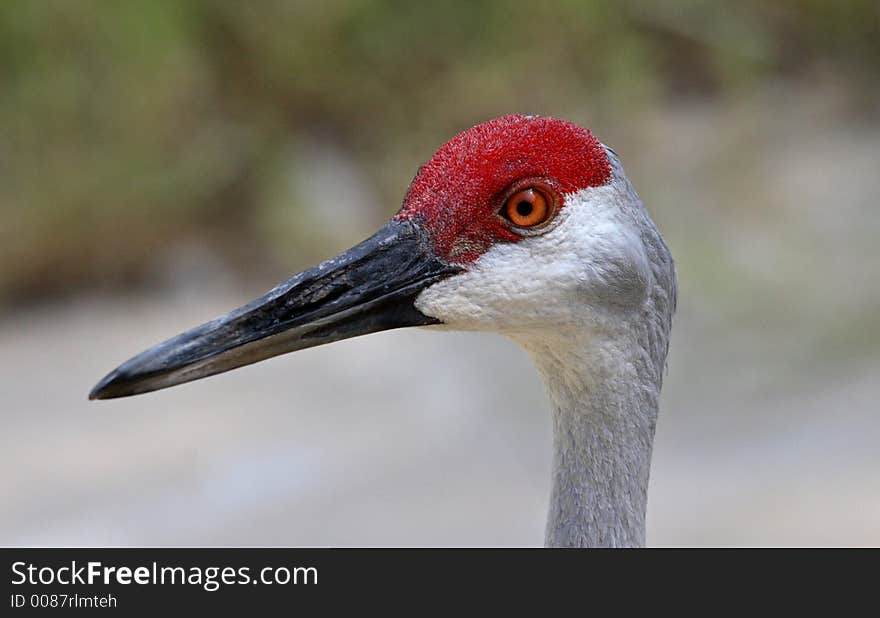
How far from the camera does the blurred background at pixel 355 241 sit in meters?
5.13

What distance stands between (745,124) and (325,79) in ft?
10.0

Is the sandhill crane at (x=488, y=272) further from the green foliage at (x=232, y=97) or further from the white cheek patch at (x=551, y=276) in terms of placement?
the green foliage at (x=232, y=97)

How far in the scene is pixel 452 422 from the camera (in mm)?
5746

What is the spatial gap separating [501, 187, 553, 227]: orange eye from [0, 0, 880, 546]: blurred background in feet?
9.88

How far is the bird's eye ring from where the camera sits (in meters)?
2.11

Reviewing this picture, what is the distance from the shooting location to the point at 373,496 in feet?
17.1

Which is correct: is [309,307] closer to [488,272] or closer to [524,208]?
[488,272]

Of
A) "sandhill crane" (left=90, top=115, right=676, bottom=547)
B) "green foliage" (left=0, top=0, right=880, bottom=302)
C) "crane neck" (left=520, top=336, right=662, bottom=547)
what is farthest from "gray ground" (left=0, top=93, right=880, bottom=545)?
"sandhill crane" (left=90, top=115, right=676, bottom=547)

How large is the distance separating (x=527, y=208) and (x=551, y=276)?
0.14 meters

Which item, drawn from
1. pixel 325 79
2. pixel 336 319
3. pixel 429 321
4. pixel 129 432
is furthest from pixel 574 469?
pixel 325 79

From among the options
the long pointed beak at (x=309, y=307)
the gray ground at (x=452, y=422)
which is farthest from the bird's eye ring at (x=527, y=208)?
the gray ground at (x=452, y=422)

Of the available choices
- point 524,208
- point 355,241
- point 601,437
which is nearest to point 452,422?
point 355,241

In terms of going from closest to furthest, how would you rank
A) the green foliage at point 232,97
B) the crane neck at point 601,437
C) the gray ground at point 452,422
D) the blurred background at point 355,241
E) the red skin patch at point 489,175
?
the red skin patch at point 489,175, the crane neck at point 601,437, the gray ground at point 452,422, the blurred background at point 355,241, the green foliage at point 232,97

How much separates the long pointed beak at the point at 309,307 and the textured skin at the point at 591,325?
65 millimetres
